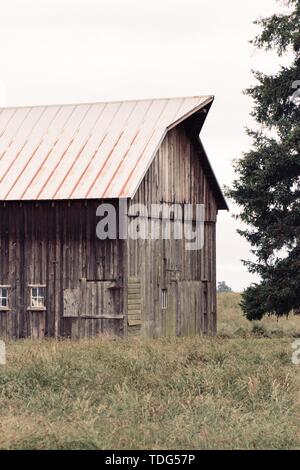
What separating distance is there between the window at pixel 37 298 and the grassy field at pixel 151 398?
6770 millimetres

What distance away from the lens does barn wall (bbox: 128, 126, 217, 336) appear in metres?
28.7

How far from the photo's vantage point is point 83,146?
29750 millimetres

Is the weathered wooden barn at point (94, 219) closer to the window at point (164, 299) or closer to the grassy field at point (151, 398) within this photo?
the window at point (164, 299)

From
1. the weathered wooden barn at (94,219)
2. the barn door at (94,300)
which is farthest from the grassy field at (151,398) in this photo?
the weathered wooden barn at (94,219)

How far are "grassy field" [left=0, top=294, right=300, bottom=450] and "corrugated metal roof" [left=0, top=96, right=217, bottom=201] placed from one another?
671 cm

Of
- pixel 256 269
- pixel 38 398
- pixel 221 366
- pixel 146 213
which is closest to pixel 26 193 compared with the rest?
pixel 146 213

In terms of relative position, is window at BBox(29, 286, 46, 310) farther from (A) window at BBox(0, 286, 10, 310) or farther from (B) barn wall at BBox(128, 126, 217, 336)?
(B) barn wall at BBox(128, 126, 217, 336)

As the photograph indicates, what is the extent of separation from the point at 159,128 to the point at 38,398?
15.5 m

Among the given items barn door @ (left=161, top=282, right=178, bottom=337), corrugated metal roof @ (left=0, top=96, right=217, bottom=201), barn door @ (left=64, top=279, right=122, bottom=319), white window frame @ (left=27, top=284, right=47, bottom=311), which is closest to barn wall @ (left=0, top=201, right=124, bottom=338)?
barn door @ (left=64, top=279, right=122, bottom=319)

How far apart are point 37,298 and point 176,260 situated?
4.83m

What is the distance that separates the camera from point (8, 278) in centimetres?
2952

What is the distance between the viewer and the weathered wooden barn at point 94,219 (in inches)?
1091

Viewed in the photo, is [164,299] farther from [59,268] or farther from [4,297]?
[4,297]

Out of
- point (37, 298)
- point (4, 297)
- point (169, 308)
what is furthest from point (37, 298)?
point (169, 308)
